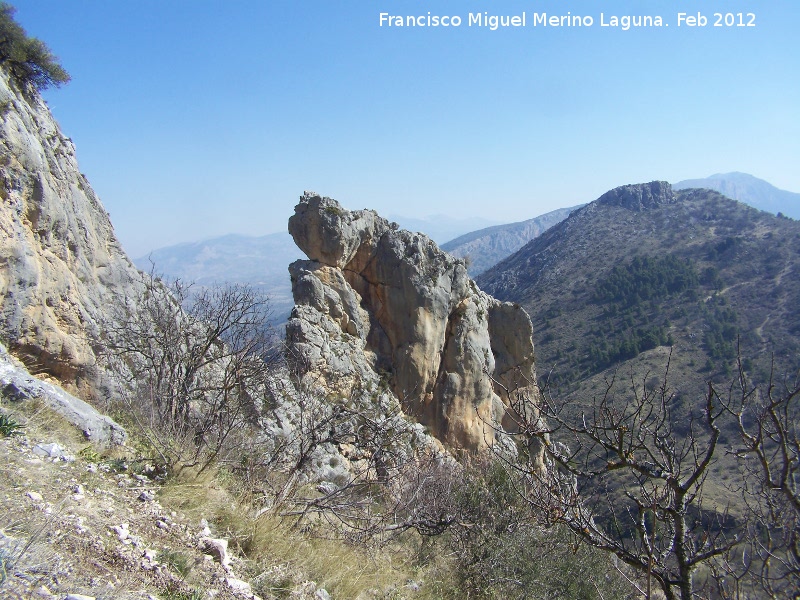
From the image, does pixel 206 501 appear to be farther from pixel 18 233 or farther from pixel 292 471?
pixel 18 233

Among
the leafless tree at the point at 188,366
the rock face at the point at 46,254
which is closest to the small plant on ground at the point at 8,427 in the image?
the leafless tree at the point at 188,366

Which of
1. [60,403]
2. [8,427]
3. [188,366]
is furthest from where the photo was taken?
[188,366]

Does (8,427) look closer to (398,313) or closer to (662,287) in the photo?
(398,313)

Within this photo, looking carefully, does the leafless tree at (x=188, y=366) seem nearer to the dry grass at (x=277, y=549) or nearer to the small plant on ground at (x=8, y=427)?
the dry grass at (x=277, y=549)

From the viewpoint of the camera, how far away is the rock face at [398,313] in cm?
1972

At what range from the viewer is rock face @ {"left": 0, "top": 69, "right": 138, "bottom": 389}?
10.6m

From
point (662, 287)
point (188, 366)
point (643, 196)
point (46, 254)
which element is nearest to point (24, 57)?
point (46, 254)

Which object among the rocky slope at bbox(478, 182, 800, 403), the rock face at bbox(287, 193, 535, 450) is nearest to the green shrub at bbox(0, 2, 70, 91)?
the rock face at bbox(287, 193, 535, 450)

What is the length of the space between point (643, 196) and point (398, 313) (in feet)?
356

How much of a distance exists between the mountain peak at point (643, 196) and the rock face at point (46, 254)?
114421 millimetres

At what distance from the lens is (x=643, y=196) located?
11331 centimetres

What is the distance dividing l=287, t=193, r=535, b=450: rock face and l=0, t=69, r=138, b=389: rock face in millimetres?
7052

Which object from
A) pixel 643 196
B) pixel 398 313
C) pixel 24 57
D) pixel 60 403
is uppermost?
pixel 643 196

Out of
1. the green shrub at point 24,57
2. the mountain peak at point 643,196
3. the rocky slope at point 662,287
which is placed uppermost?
the mountain peak at point 643,196
